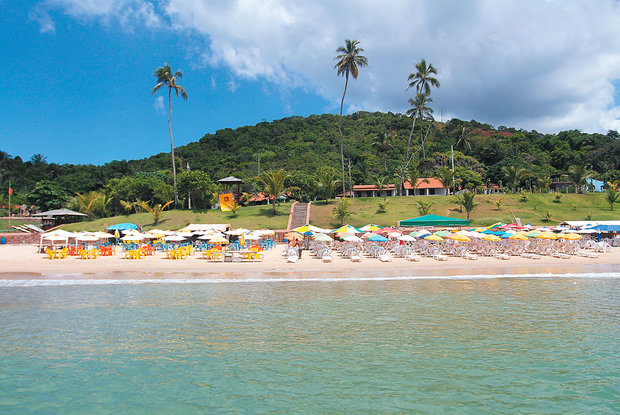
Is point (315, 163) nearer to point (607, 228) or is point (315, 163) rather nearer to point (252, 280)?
point (607, 228)

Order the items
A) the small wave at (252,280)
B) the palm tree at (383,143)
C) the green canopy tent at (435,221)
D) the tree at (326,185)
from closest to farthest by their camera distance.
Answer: the small wave at (252,280) → the green canopy tent at (435,221) → the tree at (326,185) → the palm tree at (383,143)

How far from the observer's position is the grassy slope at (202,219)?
3800cm

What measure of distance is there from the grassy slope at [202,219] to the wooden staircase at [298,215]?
565 millimetres

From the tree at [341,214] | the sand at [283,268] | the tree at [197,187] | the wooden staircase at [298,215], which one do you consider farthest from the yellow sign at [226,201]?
the sand at [283,268]

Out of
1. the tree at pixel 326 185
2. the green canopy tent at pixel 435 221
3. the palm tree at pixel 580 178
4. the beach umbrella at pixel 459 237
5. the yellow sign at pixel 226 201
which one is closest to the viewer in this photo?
the beach umbrella at pixel 459 237

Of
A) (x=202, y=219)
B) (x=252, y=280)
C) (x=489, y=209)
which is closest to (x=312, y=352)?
(x=252, y=280)

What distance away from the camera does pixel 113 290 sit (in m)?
15.3

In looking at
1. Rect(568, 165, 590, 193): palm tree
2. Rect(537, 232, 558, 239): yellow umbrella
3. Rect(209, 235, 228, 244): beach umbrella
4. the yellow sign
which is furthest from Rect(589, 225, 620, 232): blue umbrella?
the yellow sign

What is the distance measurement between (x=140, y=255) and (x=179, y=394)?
19.6 metres

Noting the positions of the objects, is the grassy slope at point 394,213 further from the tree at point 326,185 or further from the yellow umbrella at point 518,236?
the yellow umbrella at point 518,236

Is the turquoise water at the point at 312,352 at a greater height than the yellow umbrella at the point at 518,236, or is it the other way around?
the yellow umbrella at the point at 518,236

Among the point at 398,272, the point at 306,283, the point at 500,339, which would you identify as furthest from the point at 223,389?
the point at 398,272

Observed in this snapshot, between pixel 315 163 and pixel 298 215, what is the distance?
3115cm

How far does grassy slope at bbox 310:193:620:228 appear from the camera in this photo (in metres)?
38.0
